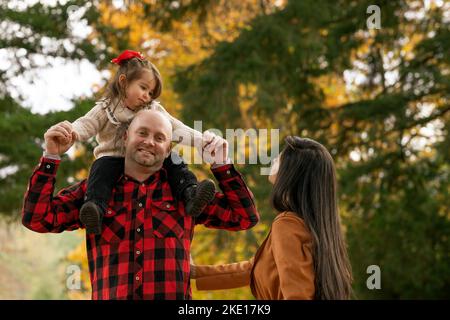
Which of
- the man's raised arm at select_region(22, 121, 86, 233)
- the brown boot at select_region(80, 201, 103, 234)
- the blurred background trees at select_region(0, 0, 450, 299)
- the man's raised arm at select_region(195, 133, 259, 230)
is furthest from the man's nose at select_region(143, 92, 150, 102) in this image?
the blurred background trees at select_region(0, 0, 450, 299)

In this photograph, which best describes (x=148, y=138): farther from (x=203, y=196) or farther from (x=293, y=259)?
(x=293, y=259)

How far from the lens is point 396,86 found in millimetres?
10180

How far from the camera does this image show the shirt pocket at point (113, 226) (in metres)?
2.86

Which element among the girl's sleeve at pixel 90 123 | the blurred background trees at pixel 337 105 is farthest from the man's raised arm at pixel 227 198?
the blurred background trees at pixel 337 105

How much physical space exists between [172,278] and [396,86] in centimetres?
787

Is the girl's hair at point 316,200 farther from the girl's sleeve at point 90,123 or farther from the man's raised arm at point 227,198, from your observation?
the girl's sleeve at point 90,123

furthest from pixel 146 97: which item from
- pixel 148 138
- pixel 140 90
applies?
pixel 148 138

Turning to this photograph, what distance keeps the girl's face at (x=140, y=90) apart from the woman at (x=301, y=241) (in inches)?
22.5

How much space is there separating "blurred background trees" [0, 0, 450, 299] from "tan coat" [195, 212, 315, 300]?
18.3 feet

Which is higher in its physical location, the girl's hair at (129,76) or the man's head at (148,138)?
the girl's hair at (129,76)

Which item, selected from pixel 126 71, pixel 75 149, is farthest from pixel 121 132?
pixel 75 149

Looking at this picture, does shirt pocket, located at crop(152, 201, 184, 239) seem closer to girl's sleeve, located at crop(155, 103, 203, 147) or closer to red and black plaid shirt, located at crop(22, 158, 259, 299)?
red and black plaid shirt, located at crop(22, 158, 259, 299)

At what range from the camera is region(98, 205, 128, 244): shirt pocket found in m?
2.86

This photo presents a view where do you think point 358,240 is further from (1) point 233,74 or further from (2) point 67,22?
(2) point 67,22
